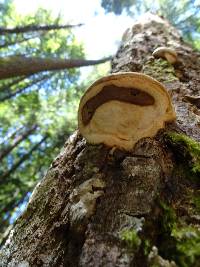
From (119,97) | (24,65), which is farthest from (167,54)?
(24,65)

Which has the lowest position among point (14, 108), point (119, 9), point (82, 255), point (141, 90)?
point (14, 108)

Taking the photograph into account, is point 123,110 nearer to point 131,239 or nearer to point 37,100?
point 131,239

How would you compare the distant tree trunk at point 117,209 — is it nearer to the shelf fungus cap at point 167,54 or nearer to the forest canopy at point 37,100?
the shelf fungus cap at point 167,54

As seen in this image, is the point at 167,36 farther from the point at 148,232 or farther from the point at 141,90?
the point at 148,232

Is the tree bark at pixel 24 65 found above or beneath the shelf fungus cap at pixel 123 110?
beneath

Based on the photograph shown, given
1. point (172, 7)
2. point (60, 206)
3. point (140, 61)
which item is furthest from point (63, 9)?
point (60, 206)

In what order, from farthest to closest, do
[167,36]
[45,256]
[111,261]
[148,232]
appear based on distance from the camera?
[167,36] < [45,256] < [148,232] < [111,261]

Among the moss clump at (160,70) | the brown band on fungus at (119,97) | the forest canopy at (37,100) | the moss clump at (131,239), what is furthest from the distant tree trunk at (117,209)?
the forest canopy at (37,100)

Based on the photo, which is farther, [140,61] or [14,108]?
[14,108]

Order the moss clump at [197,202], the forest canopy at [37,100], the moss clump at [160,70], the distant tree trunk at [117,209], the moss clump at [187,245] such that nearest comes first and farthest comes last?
the moss clump at [187,245], the distant tree trunk at [117,209], the moss clump at [197,202], the moss clump at [160,70], the forest canopy at [37,100]
